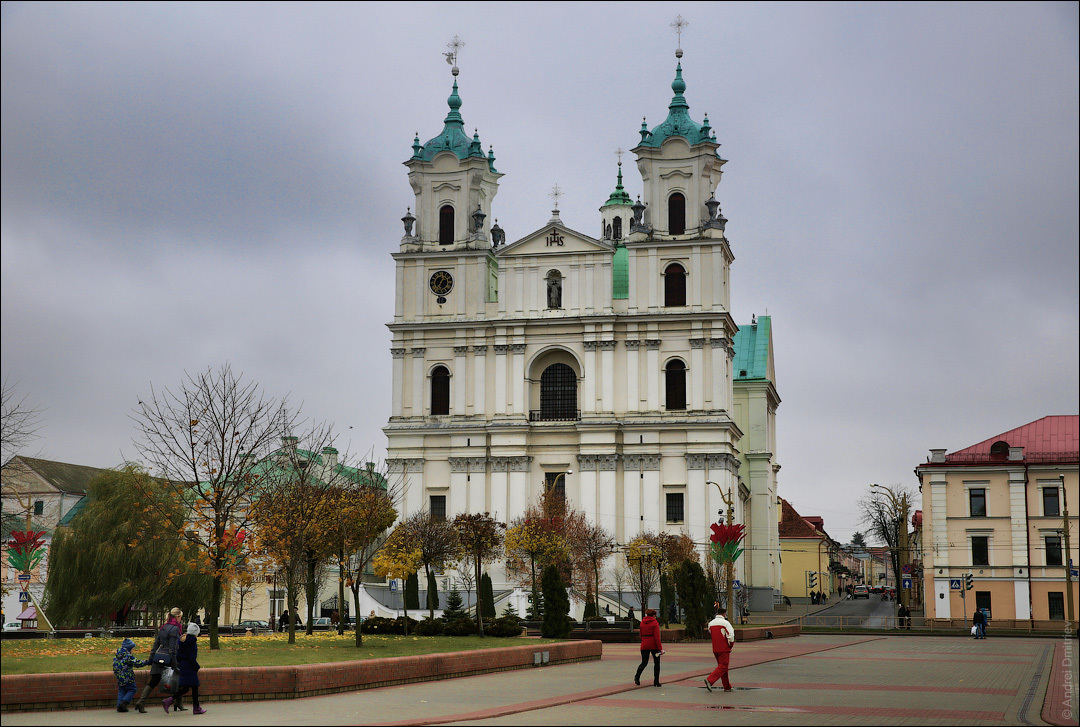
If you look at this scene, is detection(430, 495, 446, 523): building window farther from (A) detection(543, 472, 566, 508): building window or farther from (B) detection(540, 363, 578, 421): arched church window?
(B) detection(540, 363, 578, 421): arched church window

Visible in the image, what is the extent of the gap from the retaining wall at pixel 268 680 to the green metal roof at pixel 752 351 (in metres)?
66.6

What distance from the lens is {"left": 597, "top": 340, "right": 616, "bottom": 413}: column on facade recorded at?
3017 inches

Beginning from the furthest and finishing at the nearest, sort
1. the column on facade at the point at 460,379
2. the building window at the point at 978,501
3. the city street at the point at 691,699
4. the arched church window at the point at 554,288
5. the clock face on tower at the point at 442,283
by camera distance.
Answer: the clock face on tower at the point at 442,283, the arched church window at the point at 554,288, the column on facade at the point at 460,379, the building window at the point at 978,501, the city street at the point at 691,699

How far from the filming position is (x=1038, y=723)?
18844 mm

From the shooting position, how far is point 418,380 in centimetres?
7962

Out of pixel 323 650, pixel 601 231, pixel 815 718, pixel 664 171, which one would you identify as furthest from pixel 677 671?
pixel 601 231

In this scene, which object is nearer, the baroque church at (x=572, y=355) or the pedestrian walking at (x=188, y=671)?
the pedestrian walking at (x=188, y=671)

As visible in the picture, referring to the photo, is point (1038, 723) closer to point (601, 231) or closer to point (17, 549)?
point (17, 549)

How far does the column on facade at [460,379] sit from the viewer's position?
78625mm

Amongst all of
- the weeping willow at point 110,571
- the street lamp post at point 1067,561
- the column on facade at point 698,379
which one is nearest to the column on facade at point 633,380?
the column on facade at point 698,379

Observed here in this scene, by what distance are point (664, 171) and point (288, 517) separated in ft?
160

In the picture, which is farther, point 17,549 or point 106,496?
point 106,496

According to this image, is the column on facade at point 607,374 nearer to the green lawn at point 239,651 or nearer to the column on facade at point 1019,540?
the column on facade at point 1019,540

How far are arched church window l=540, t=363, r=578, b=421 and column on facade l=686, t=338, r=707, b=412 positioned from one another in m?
7.92
